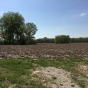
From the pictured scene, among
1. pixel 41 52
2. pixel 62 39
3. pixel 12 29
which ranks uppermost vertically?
pixel 12 29

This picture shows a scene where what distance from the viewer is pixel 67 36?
74375mm

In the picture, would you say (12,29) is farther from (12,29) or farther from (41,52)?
(41,52)

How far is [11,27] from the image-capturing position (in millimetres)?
55938

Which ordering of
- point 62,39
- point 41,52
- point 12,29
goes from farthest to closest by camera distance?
point 62,39
point 12,29
point 41,52

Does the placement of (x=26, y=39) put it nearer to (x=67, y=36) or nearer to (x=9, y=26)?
(x=9, y=26)

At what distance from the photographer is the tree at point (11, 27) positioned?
55.7 metres

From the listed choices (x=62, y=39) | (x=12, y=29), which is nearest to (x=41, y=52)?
(x=12, y=29)

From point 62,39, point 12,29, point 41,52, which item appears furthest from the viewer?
point 62,39

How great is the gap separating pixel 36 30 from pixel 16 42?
2566cm

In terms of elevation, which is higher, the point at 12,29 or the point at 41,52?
the point at 12,29

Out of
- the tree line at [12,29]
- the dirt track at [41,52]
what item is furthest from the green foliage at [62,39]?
the dirt track at [41,52]

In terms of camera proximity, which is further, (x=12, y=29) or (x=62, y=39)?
(x=62, y=39)

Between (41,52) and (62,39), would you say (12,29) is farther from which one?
(41,52)

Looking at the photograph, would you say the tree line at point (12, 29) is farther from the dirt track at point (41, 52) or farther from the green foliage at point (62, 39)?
the dirt track at point (41, 52)
